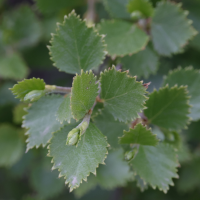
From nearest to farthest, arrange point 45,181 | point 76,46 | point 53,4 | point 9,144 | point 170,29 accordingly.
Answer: point 76,46
point 170,29
point 53,4
point 9,144
point 45,181

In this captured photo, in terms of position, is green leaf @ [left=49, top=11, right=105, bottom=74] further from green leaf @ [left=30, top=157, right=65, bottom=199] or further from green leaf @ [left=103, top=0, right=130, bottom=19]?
green leaf @ [left=30, top=157, right=65, bottom=199]

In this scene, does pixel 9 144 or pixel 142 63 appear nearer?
pixel 142 63

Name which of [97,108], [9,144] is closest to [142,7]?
[97,108]

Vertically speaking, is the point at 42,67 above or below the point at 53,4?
below

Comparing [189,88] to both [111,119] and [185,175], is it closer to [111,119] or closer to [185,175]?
[111,119]

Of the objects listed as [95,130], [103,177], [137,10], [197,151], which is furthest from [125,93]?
[197,151]

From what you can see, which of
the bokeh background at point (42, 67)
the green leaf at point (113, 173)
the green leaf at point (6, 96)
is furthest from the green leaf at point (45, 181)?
the green leaf at point (6, 96)

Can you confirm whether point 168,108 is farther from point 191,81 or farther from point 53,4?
point 53,4
